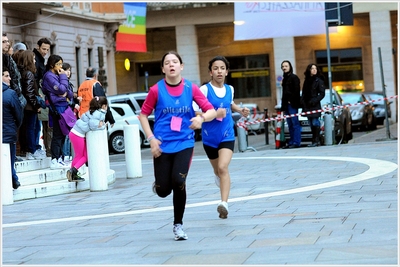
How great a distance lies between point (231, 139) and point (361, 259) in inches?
137

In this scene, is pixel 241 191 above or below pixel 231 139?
below

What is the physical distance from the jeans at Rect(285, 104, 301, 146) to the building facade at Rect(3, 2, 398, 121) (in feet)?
79.0

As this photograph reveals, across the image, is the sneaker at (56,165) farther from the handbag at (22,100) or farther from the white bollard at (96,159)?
the handbag at (22,100)

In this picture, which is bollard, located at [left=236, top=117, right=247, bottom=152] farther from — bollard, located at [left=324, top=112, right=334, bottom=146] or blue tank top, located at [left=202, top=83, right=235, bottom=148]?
blue tank top, located at [left=202, top=83, right=235, bottom=148]

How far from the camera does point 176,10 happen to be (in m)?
53.2

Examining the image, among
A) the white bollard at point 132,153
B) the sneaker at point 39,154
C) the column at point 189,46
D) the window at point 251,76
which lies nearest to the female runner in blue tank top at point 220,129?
the sneaker at point 39,154


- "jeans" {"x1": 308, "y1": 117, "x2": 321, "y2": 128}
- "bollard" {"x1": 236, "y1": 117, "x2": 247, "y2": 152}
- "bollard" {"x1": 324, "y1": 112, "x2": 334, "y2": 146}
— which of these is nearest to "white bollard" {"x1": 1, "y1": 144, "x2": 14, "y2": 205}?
"bollard" {"x1": 236, "y1": 117, "x2": 247, "y2": 152}

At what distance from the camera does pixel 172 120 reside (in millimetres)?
8719

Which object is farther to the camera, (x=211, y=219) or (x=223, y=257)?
(x=211, y=219)

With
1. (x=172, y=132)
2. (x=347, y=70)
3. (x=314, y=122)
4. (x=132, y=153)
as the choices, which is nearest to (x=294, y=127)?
(x=314, y=122)


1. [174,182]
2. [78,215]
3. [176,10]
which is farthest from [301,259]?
[176,10]

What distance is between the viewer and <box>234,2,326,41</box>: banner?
38000 mm

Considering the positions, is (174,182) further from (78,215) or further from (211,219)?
(78,215)

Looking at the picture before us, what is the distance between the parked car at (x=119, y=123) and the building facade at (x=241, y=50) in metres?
16.6
